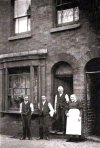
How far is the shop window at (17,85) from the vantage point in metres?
15.1

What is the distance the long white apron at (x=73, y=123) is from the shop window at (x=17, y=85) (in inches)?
118

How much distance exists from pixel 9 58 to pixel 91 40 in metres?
4.34

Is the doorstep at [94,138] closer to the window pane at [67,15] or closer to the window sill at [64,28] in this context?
the window sill at [64,28]

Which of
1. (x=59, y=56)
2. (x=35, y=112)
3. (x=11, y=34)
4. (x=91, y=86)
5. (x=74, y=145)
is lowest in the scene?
(x=74, y=145)

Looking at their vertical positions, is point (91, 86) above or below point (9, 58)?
below

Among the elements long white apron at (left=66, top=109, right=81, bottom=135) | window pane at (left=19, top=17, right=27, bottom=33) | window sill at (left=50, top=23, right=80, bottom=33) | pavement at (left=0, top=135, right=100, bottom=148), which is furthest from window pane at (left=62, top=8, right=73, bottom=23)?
pavement at (left=0, top=135, right=100, bottom=148)

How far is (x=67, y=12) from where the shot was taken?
45.1 feet

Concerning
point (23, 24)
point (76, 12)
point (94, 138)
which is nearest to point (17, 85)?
point (23, 24)

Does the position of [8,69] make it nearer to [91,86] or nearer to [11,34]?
[11,34]

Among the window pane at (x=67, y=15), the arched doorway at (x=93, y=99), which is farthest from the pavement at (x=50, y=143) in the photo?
the window pane at (x=67, y=15)

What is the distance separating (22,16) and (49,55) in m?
2.54

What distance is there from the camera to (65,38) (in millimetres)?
13453

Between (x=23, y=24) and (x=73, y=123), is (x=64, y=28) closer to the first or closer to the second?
(x=23, y=24)

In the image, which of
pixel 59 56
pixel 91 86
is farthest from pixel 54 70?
pixel 91 86
